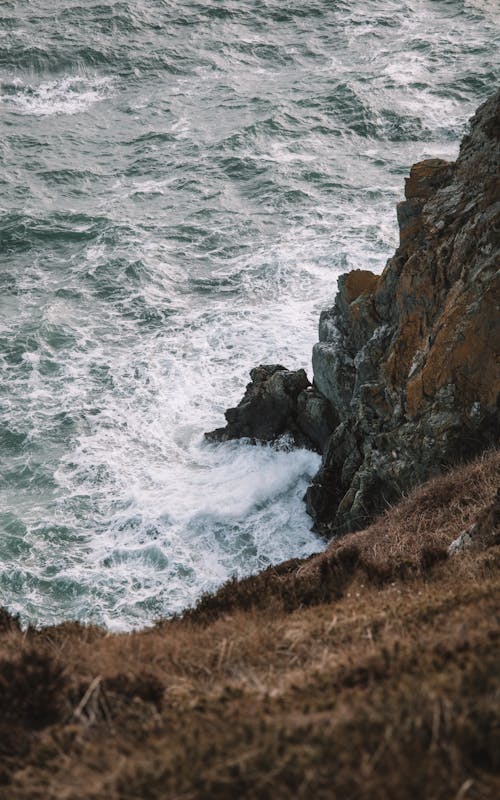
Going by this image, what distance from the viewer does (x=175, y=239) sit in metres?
36.1

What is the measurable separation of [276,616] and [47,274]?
27.9 metres

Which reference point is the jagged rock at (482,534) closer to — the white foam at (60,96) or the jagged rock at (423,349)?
the jagged rock at (423,349)

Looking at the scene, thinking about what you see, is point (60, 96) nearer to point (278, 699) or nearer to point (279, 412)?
point (279, 412)

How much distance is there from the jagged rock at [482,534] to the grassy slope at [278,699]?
0.81 meters

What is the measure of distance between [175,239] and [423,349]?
21445mm

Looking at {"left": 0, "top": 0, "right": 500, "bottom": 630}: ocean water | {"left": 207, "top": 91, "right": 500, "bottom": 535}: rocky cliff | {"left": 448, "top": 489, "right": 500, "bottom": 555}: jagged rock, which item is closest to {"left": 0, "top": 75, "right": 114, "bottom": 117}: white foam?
{"left": 0, "top": 0, "right": 500, "bottom": 630}: ocean water

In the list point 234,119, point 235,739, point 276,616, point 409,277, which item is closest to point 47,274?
point 234,119

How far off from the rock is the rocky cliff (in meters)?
0.83

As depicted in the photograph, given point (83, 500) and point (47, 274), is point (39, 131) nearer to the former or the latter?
point (47, 274)

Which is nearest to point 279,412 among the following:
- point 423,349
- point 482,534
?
point 423,349

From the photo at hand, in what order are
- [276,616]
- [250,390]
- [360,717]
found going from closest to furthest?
[360,717], [276,616], [250,390]

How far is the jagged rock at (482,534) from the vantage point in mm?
9883

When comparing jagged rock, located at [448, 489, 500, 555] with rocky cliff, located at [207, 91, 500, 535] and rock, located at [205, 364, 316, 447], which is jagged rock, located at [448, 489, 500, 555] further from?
rock, located at [205, 364, 316, 447]

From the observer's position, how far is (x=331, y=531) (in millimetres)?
19656
